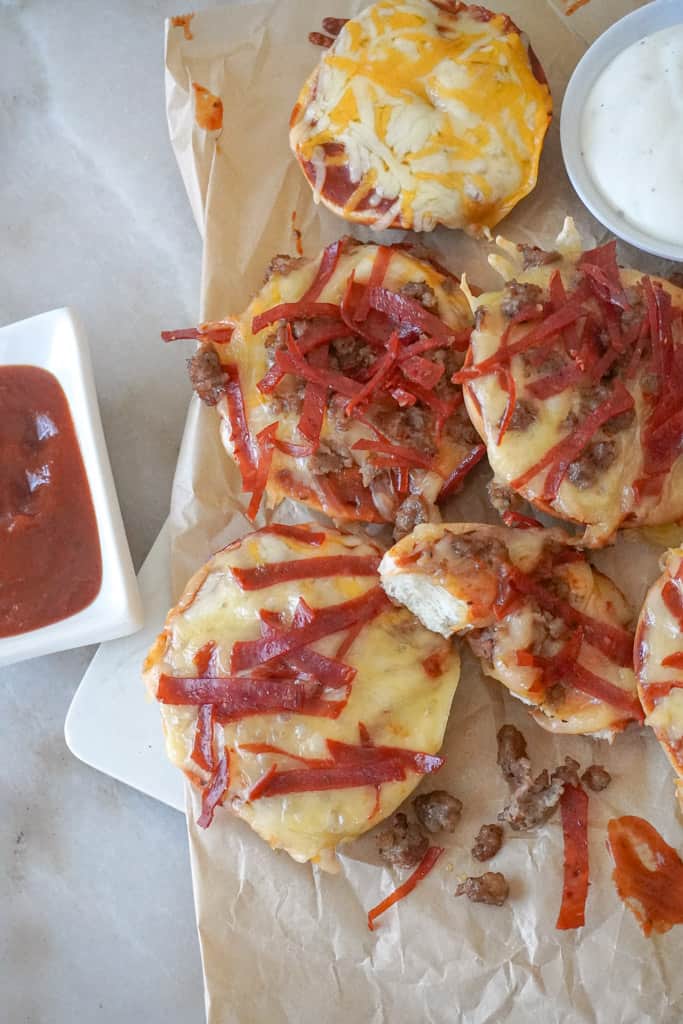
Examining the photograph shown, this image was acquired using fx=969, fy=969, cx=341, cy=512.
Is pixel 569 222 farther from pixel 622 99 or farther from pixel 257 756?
pixel 257 756

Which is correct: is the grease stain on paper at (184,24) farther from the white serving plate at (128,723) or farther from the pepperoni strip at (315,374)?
the white serving plate at (128,723)

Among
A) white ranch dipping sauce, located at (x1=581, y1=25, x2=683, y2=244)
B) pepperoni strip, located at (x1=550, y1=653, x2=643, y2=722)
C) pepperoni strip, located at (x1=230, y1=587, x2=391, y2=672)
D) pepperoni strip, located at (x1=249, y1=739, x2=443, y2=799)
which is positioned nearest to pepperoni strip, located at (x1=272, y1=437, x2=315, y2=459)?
pepperoni strip, located at (x1=230, y1=587, x2=391, y2=672)

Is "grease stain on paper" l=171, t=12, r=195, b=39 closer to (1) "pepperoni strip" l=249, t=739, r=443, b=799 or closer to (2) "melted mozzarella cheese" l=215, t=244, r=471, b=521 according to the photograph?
(2) "melted mozzarella cheese" l=215, t=244, r=471, b=521

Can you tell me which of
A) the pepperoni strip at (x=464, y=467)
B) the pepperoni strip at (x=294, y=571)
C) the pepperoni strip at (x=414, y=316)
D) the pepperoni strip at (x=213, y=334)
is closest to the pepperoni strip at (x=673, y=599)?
the pepperoni strip at (x=464, y=467)

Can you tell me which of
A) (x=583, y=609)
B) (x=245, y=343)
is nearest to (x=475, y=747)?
(x=583, y=609)

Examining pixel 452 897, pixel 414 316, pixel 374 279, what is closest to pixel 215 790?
pixel 452 897

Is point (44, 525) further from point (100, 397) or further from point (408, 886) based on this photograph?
point (408, 886)
